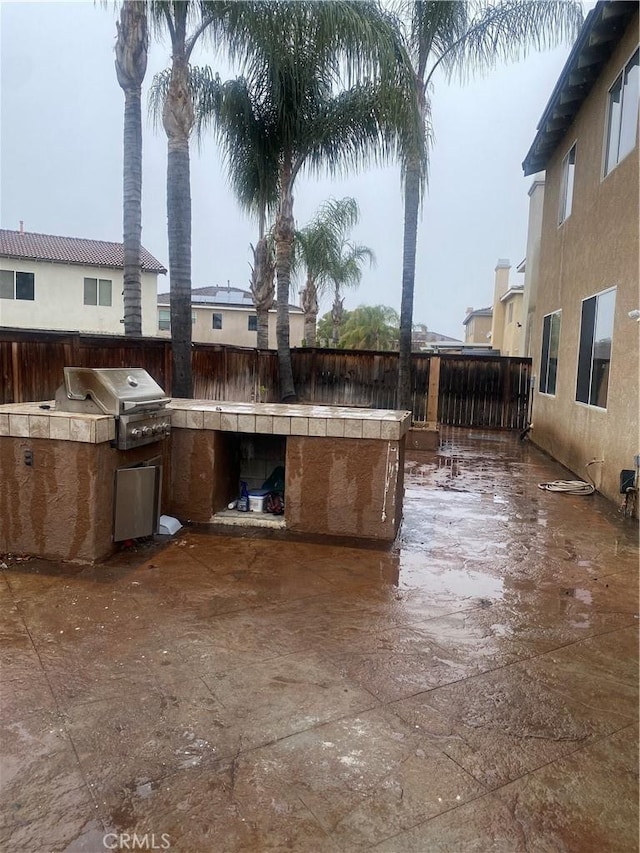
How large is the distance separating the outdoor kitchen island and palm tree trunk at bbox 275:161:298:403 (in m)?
8.47

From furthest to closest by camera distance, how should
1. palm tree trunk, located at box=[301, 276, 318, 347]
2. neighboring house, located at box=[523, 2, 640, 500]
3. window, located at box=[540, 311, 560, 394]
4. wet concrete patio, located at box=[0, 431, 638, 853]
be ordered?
palm tree trunk, located at box=[301, 276, 318, 347], window, located at box=[540, 311, 560, 394], neighboring house, located at box=[523, 2, 640, 500], wet concrete patio, located at box=[0, 431, 638, 853]

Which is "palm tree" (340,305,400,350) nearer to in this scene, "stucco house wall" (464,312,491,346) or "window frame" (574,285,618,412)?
"stucco house wall" (464,312,491,346)

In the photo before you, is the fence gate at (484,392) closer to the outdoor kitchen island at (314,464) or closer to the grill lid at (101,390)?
the outdoor kitchen island at (314,464)

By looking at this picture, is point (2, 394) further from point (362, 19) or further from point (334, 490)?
point (362, 19)

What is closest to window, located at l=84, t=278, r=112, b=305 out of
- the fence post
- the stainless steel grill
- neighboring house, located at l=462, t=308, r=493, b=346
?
the fence post

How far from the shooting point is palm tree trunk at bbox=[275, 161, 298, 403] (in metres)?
12.3

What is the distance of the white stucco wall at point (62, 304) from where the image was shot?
23.9m

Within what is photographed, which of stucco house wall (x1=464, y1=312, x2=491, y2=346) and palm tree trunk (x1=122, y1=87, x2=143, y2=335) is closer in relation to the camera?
palm tree trunk (x1=122, y1=87, x2=143, y2=335)

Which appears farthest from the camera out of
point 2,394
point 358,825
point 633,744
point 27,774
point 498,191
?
point 498,191

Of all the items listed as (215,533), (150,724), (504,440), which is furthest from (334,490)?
(504,440)

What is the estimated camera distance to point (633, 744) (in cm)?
223

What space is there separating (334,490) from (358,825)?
9.79 feet

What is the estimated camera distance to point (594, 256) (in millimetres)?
7805

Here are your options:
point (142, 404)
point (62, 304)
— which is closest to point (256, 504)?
point (142, 404)
